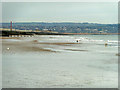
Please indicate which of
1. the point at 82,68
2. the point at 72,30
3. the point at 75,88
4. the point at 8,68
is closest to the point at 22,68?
the point at 8,68

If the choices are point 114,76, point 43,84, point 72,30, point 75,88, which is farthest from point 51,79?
point 72,30

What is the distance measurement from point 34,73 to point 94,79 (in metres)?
2.46

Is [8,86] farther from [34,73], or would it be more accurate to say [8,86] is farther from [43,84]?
[34,73]

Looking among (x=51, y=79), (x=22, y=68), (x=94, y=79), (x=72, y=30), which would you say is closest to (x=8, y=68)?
(x=22, y=68)

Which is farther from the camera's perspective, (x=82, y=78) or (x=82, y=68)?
(x=82, y=68)

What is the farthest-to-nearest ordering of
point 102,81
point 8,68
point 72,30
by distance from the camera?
point 72,30, point 8,68, point 102,81

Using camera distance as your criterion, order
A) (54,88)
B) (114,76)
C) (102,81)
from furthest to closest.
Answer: (114,76), (102,81), (54,88)

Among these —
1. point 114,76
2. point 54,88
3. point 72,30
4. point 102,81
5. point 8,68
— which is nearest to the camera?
point 54,88

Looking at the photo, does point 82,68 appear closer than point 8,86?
No

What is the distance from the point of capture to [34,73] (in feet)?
39.4

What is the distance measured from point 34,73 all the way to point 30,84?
2201 mm

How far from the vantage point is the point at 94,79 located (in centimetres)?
1095

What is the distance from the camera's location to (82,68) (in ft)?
45.0

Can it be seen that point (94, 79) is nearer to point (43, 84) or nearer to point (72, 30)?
point (43, 84)
